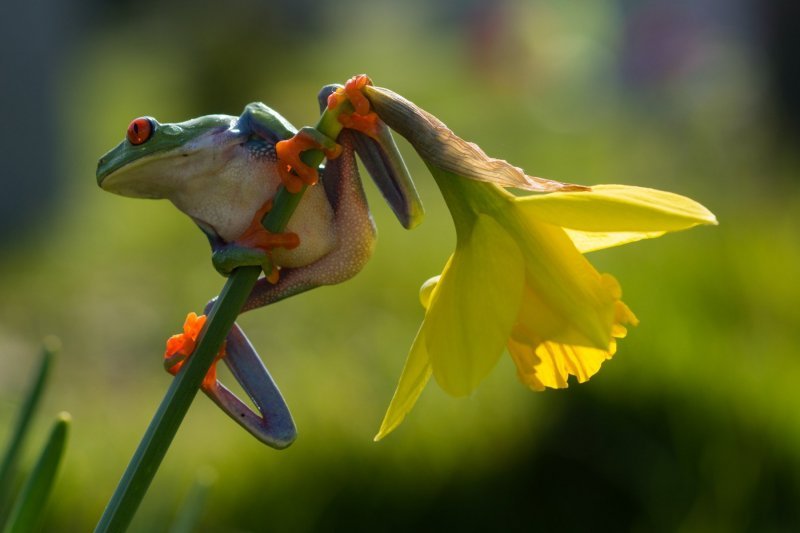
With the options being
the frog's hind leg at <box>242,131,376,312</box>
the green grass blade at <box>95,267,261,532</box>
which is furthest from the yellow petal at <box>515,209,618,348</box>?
the green grass blade at <box>95,267,261,532</box>

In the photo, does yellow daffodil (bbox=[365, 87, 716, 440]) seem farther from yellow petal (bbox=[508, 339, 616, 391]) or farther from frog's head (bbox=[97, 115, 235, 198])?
frog's head (bbox=[97, 115, 235, 198])

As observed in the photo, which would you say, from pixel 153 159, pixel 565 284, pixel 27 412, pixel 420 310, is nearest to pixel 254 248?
pixel 153 159

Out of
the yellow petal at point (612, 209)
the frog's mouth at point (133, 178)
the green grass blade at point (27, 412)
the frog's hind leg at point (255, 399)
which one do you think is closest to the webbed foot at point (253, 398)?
the frog's hind leg at point (255, 399)

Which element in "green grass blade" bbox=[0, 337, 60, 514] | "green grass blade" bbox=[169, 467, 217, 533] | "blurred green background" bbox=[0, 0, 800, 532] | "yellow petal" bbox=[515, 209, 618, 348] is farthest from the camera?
"blurred green background" bbox=[0, 0, 800, 532]

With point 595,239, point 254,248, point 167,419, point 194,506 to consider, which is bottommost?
point 194,506

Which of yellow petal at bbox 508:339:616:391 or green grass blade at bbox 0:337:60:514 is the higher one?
yellow petal at bbox 508:339:616:391

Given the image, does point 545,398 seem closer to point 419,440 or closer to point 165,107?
point 419,440

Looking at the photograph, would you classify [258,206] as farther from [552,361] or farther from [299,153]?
[552,361]
